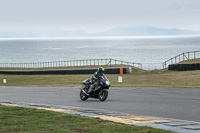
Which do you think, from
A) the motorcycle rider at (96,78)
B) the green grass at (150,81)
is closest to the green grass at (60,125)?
the motorcycle rider at (96,78)

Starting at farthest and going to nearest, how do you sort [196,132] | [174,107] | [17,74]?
[17,74] → [174,107] → [196,132]

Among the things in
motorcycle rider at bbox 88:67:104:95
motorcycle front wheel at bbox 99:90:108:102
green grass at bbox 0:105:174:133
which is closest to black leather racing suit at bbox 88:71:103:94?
motorcycle rider at bbox 88:67:104:95

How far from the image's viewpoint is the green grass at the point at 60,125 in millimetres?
7863

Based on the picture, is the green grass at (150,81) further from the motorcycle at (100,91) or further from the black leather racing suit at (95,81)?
the black leather racing suit at (95,81)

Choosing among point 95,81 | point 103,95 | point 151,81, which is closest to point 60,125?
point 103,95

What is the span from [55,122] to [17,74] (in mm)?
45695

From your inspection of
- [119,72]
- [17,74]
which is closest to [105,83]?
[119,72]

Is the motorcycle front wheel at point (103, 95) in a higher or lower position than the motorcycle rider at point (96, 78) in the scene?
lower

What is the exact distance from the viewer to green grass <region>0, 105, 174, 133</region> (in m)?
7.86

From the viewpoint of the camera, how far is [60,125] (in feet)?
28.6

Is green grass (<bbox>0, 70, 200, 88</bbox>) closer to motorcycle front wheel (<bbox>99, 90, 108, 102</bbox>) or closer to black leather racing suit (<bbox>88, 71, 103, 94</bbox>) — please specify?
motorcycle front wheel (<bbox>99, 90, 108, 102</bbox>)

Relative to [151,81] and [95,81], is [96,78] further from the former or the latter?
[151,81]

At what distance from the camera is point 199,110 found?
11828 mm

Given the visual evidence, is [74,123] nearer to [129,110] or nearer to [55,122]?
[55,122]
